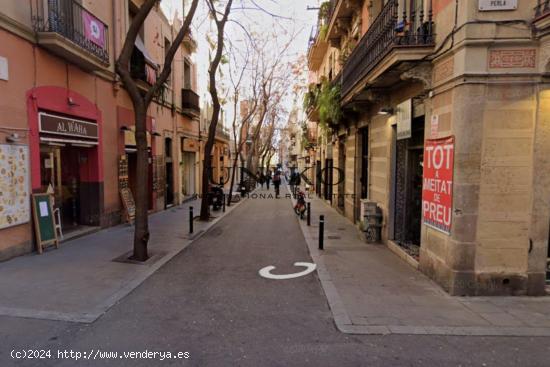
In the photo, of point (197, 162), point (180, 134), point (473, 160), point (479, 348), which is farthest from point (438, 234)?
point (197, 162)

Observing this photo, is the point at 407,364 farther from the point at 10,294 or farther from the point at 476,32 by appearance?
the point at 10,294

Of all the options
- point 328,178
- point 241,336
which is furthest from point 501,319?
point 328,178

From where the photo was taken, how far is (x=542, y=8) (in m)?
4.93

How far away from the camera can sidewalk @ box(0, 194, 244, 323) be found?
4.79 meters

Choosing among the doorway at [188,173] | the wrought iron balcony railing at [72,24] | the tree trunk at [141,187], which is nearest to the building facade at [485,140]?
the tree trunk at [141,187]

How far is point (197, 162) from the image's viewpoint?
2230 centimetres

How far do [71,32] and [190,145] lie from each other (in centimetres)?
1161

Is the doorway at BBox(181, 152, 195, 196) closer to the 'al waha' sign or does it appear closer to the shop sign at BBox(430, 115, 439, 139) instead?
the 'al waha' sign

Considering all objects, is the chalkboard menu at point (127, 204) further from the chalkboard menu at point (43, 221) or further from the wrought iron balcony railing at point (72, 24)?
the wrought iron balcony railing at point (72, 24)

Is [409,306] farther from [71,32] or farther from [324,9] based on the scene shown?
[324,9]

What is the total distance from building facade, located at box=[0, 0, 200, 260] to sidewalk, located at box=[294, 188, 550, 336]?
22.0ft

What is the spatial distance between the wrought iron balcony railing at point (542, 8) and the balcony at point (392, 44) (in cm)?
149

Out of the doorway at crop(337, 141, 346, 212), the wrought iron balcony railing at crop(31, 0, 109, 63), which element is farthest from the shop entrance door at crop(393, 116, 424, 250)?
the wrought iron balcony railing at crop(31, 0, 109, 63)

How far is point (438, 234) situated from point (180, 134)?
1494 cm
